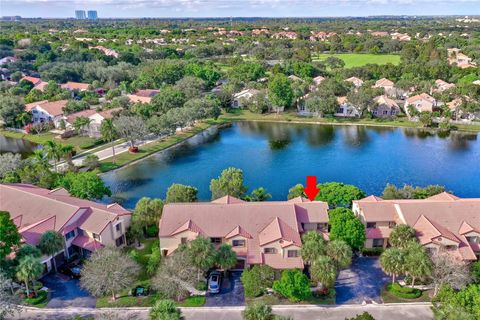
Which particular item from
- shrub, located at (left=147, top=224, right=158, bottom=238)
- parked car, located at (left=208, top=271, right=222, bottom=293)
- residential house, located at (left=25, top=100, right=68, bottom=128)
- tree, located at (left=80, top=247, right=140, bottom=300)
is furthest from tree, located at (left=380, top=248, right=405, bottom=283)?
residential house, located at (left=25, top=100, right=68, bottom=128)

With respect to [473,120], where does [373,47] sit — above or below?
above

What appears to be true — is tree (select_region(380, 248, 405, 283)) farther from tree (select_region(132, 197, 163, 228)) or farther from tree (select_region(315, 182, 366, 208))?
tree (select_region(132, 197, 163, 228))

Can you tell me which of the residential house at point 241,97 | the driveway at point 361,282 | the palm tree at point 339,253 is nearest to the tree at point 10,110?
the residential house at point 241,97

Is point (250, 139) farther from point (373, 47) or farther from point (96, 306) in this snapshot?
point (373, 47)

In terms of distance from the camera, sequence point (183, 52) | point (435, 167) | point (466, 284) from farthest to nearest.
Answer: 1. point (183, 52)
2. point (435, 167)
3. point (466, 284)

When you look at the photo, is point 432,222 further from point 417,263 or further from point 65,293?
point 65,293

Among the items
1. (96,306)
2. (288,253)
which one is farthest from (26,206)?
(288,253)

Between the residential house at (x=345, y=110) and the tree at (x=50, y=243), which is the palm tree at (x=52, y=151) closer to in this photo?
the tree at (x=50, y=243)

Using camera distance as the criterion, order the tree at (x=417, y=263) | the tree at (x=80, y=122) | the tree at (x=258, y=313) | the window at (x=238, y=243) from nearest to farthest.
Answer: the tree at (x=258, y=313) → the tree at (x=417, y=263) → the window at (x=238, y=243) → the tree at (x=80, y=122)
